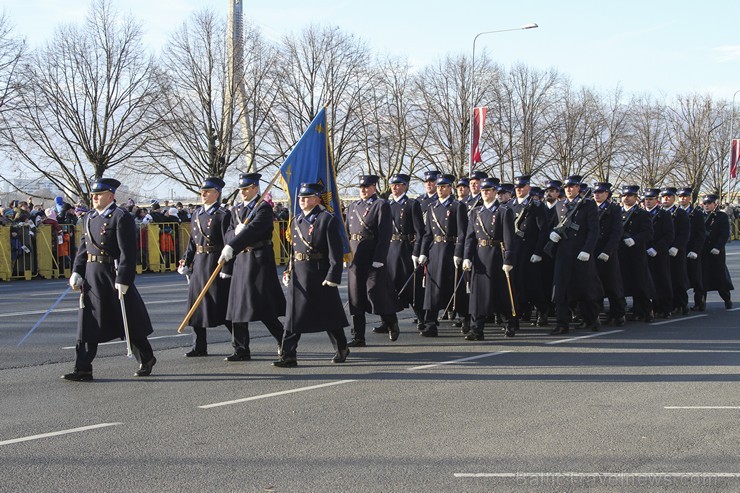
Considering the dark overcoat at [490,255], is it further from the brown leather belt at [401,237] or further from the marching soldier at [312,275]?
the marching soldier at [312,275]

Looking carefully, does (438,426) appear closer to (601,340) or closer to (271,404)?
(271,404)

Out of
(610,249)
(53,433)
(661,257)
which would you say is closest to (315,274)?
(53,433)

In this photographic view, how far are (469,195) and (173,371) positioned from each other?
5666mm

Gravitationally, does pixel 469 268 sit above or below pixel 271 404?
above

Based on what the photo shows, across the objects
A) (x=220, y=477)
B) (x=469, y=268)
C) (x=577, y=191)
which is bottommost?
(x=220, y=477)

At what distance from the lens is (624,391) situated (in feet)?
26.5

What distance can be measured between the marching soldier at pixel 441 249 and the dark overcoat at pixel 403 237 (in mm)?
196

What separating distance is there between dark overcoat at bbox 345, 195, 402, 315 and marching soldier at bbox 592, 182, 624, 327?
10.9 feet

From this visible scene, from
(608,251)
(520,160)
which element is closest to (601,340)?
(608,251)

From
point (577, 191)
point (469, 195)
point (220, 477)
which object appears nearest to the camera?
point (220, 477)

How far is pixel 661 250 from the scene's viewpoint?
14430 mm

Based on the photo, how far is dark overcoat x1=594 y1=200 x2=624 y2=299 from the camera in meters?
12.9

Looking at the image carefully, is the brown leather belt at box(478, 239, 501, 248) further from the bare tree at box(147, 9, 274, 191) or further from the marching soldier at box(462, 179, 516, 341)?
the bare tree at box(147, 9, 274, 191)

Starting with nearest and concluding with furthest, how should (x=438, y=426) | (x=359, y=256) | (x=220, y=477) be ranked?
(x=220, y=477) → (x=438, y=426) → (x=359, y=256)
